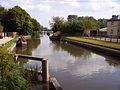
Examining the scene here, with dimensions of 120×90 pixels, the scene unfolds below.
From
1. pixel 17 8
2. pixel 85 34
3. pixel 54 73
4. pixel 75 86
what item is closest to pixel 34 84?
pixel 75 86

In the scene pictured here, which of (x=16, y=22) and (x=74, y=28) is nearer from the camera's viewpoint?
(x=74, y=28)

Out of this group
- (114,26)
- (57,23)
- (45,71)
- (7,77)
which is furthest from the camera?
(57,23)

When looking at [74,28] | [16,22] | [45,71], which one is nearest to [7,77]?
[45,71]

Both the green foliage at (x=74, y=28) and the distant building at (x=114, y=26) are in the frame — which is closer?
the distant building at (x=114, y=26)

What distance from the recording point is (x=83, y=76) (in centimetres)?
1007

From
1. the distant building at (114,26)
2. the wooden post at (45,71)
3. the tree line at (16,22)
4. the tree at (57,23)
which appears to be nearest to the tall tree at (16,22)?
the tree line at (16,22)

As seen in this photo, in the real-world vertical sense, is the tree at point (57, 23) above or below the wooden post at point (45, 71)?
above

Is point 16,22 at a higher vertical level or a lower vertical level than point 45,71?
higher

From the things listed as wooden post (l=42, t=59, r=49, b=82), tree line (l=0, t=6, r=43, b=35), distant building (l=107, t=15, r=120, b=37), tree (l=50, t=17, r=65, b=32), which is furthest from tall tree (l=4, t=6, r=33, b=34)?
wooden post (l=42, t=59, r=49, b=82)

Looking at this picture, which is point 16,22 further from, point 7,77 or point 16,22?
point 7,77

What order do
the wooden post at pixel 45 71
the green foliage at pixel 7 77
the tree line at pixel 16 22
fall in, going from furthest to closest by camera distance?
the tree line at pixel 16 22, the wooden post at pixel 45 71, the green foliage at pixel 7 77

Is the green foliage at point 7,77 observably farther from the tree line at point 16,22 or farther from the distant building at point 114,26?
the tree line at point 16,22

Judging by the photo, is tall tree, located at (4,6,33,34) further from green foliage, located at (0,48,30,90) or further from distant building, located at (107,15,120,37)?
green foliage, located at (0,48,30,90)

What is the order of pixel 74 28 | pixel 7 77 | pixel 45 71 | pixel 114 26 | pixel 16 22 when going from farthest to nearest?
pixel 16 22 → pixel 74 28 → pixel 114 26 → pixel 45 71 → pixel 7 77
